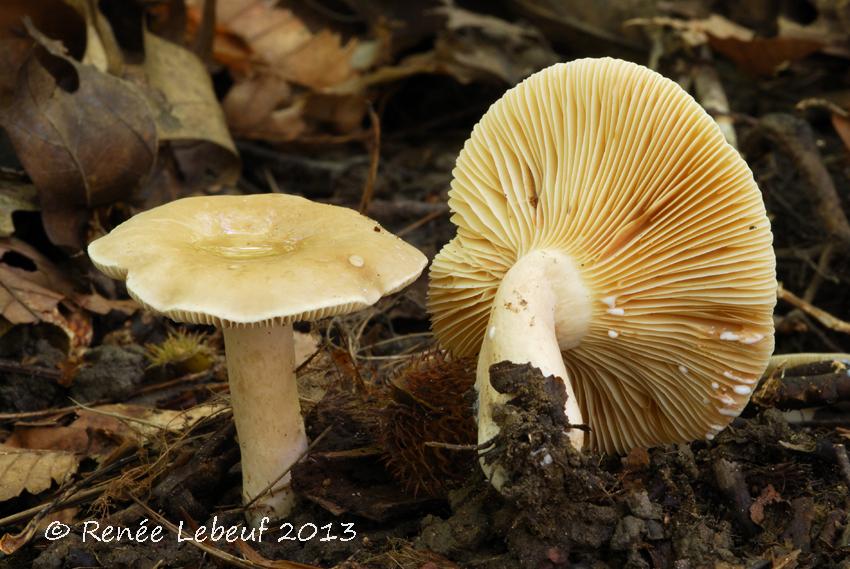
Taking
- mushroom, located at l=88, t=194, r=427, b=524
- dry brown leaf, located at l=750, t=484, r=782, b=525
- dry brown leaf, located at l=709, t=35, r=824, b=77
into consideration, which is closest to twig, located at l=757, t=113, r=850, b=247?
dry brown leaf, located at l=709, t=35, r=824, b=77

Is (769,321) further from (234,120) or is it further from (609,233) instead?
(234,120)

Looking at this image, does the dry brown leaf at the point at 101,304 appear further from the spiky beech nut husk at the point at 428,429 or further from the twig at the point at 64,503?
the spiky beech nut husk at the point at 428,429

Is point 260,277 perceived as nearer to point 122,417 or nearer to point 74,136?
point 122,417

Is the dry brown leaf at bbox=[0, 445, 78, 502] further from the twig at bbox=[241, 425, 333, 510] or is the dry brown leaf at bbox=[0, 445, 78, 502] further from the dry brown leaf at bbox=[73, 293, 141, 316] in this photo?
the dry brown leaf at bbox=[73, 293, 141, 316]

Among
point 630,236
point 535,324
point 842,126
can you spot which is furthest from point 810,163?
point 535,324

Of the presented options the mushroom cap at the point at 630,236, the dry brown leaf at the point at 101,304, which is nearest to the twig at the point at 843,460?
the mushroom cap at the point at 630,236

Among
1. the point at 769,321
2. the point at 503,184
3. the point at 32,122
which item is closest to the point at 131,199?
the point at 32,122
